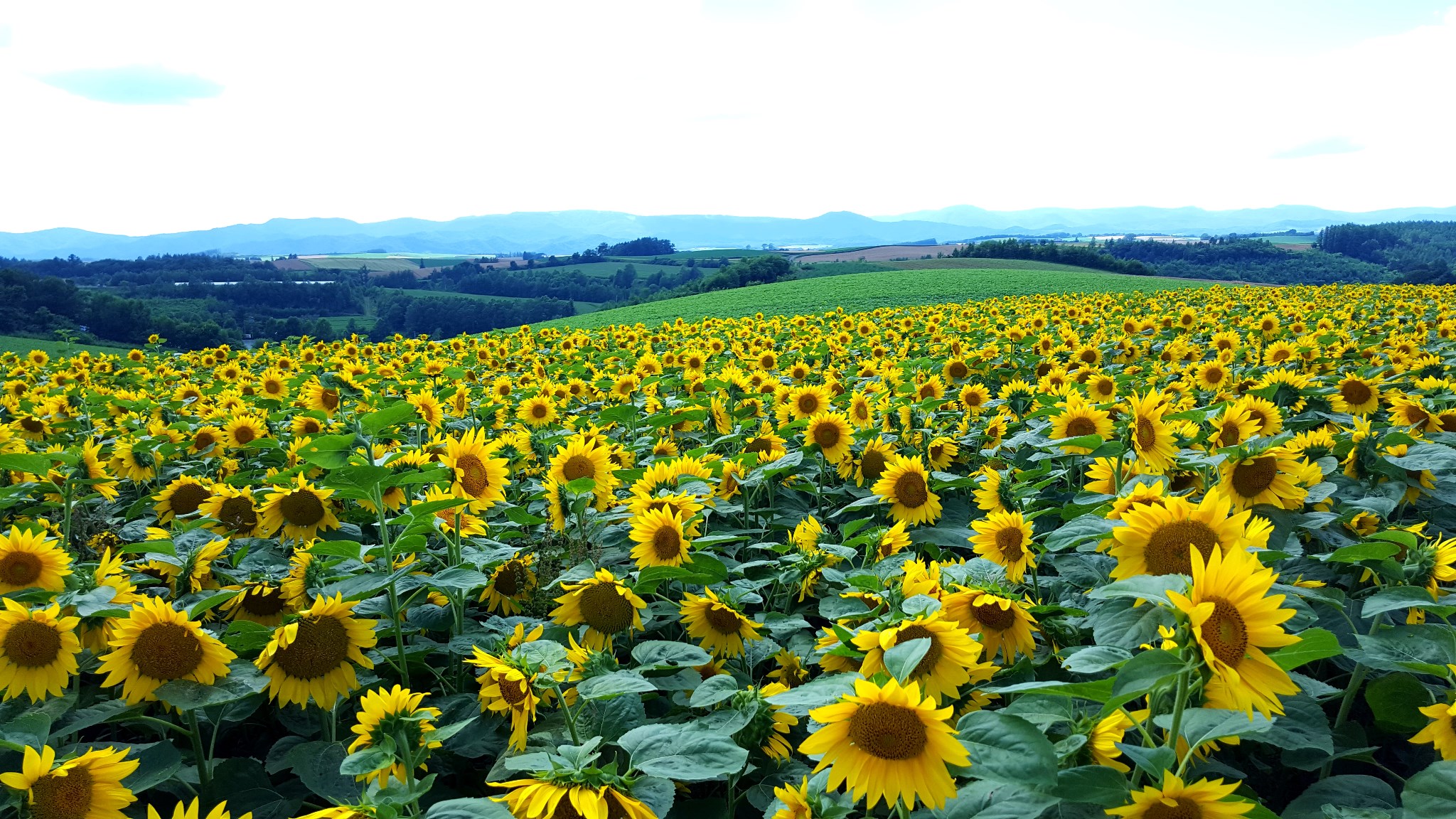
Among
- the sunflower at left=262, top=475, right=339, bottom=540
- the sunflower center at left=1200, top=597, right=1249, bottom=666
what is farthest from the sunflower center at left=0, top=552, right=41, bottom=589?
the sunflower center at left=1200, top=597, right=1249, bottom=666

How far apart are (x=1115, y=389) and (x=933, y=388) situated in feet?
5.11

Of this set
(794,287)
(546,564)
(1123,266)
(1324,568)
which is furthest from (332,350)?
(1123,266)

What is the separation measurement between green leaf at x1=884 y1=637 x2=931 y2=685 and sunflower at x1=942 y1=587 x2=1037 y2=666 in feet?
2.29

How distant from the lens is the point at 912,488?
4160mm

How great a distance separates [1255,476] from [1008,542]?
1.09 metres

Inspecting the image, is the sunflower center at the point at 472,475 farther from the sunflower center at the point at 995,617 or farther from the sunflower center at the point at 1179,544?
the sunflower center at the point at 1179,544

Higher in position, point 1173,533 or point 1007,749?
point 1173,533

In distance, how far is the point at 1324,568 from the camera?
3.14 metres

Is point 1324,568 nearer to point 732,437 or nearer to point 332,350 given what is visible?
point 732,437

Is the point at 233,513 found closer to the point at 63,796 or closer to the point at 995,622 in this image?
the point at 63,796

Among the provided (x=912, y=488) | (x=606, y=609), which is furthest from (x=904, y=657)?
(x=912, y=488)

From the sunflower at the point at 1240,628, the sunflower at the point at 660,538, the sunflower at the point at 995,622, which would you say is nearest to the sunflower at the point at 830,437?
the sunflower at the point at 660,538

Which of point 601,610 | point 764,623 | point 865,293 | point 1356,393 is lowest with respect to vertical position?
point 764,623

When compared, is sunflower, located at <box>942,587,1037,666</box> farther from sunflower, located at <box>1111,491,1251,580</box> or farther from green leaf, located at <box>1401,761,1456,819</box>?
green leaf, located at <box>1401,761,1456,819</box>
